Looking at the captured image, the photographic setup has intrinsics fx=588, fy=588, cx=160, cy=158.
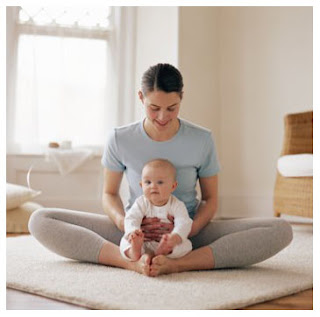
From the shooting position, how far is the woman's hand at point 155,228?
192 cm

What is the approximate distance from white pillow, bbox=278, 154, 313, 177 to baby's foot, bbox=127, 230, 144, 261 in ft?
5.38

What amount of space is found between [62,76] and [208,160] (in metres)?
2.52

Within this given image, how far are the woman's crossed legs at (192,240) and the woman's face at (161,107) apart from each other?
44cm

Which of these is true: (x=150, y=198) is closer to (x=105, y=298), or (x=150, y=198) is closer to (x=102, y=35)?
(x=105, y=298)

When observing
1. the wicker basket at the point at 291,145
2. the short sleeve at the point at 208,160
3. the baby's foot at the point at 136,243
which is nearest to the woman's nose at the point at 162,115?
the short sleeve at the point at 208,160

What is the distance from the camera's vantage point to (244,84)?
4.36m

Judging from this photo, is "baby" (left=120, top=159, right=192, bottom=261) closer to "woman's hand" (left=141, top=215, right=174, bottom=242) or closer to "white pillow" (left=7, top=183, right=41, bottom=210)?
"woman's hand" (left=141, top=215, right=174, bottom=242)

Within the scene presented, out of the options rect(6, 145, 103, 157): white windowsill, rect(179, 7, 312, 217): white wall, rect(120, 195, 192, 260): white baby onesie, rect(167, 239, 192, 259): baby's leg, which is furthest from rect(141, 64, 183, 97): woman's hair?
rect(6, 145, 103, 157): white windowsill

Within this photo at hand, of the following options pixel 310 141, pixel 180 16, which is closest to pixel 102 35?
pixel 180 16

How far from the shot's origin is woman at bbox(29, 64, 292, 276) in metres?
1.92

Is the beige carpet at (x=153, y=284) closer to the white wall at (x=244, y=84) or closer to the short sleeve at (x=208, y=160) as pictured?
the short sleeve at (x=208, y=160)

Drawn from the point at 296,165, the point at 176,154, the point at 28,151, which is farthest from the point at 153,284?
the point at 28,151

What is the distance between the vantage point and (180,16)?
164 inches
